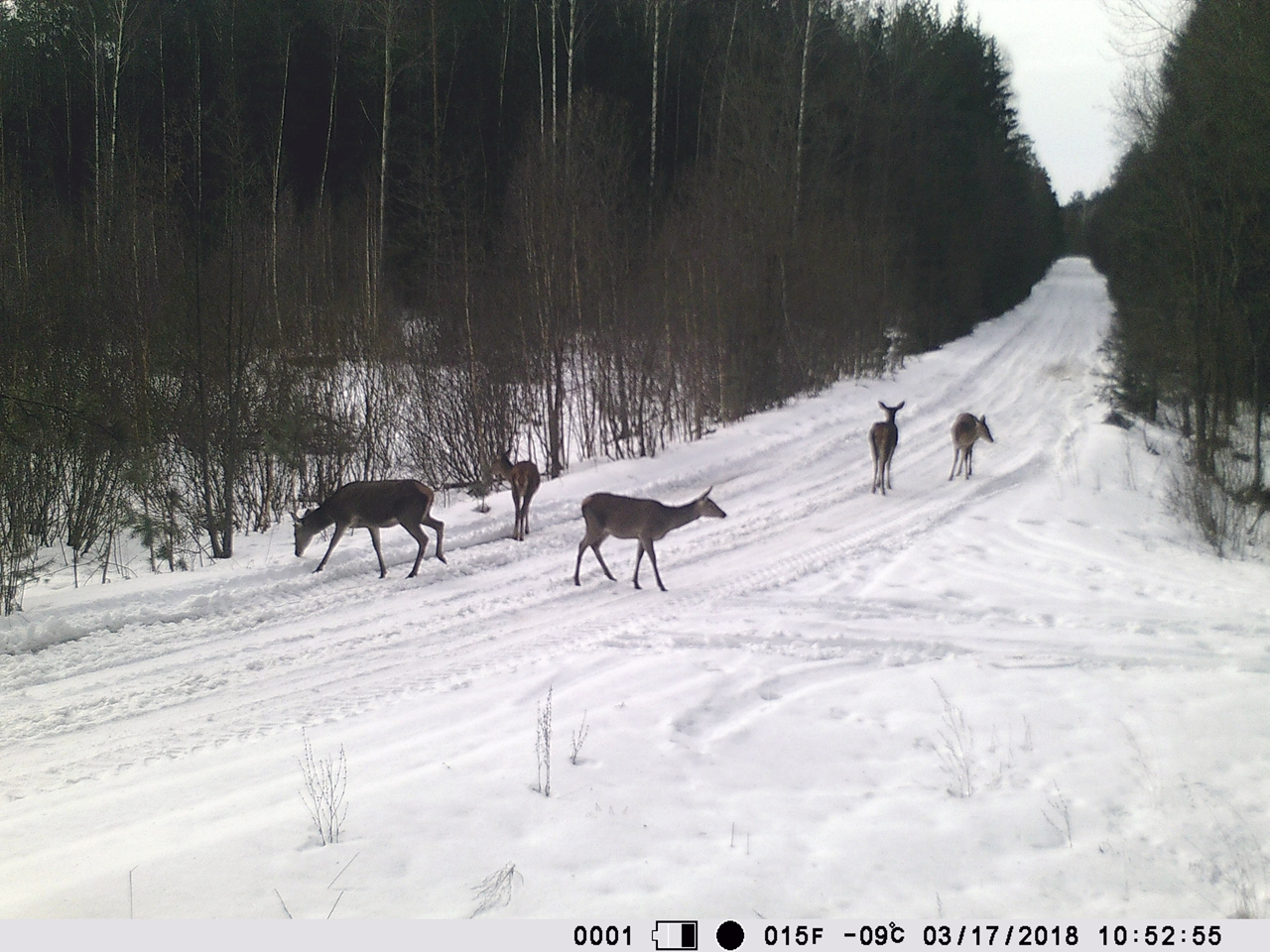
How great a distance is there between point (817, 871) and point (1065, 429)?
765 inches

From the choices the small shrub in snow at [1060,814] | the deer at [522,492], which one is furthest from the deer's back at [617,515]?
the small shrub in snow at [1060,814]

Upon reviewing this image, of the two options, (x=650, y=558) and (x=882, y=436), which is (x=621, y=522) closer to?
(x=650, y=558)

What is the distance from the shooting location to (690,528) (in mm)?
12727

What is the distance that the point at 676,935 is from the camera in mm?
3816

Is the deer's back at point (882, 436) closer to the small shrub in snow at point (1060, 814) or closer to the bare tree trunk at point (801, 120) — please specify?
the small shrub in snow at point (1060, 814)

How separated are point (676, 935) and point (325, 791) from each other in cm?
234

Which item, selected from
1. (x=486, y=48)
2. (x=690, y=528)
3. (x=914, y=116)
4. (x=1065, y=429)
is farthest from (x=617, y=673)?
(x=914, y=116)

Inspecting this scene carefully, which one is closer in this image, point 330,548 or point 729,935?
point 729,935

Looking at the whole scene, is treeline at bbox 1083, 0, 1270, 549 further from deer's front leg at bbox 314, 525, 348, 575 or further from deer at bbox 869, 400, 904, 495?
deer's front leg at bbox 314, 525, 348, 575

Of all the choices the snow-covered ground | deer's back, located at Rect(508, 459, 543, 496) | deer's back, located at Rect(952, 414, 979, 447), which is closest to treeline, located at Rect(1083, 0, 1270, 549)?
deer's back, located at Rect(952, 414, 979, 447)

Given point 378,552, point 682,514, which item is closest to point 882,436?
point 682,514

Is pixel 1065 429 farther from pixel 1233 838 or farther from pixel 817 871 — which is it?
pixel 817 871

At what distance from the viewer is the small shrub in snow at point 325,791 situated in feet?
15.5

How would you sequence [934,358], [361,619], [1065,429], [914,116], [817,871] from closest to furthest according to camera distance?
[817,871], [361,619], [1065,429], [934,358], [914,116]
